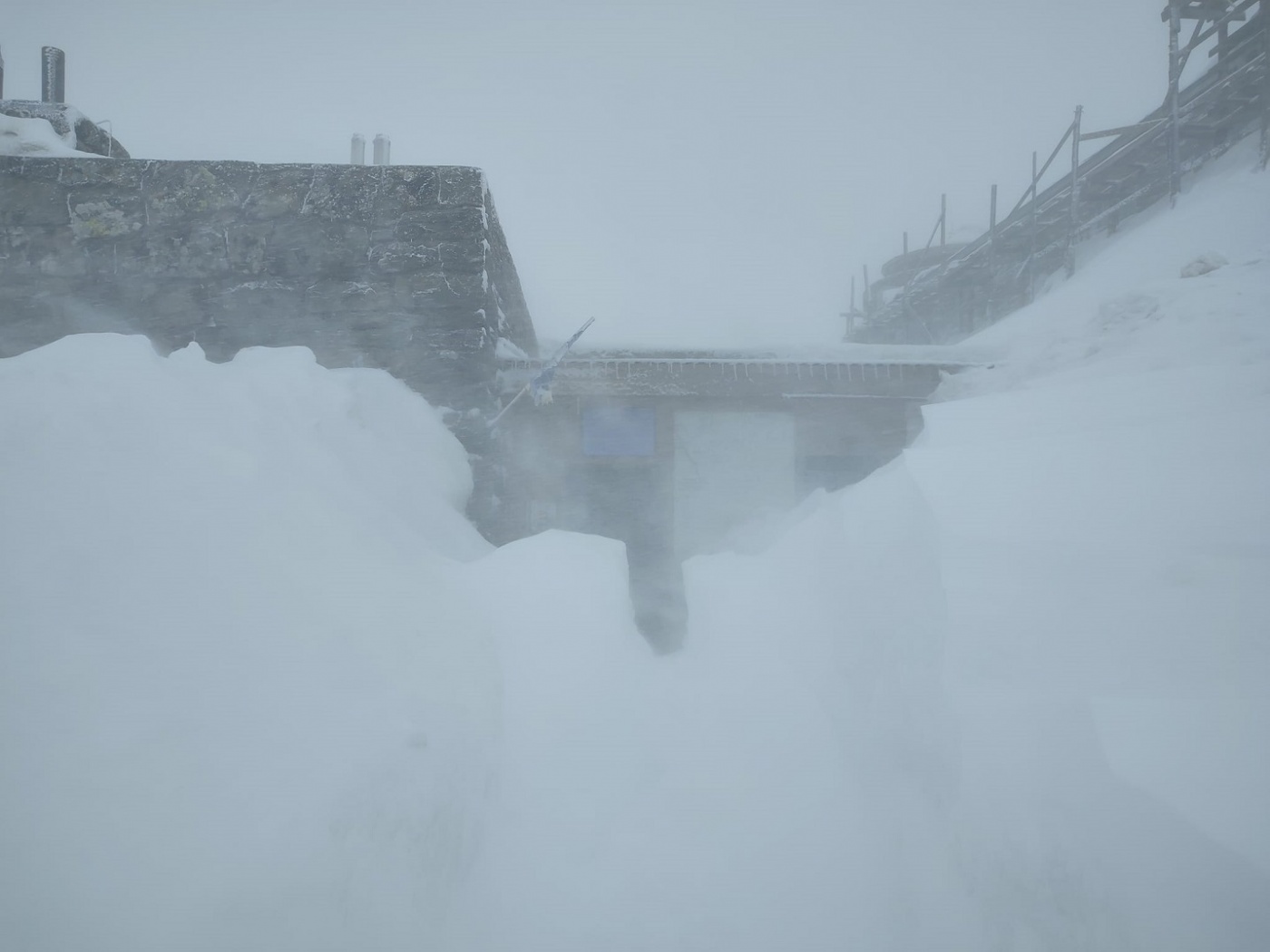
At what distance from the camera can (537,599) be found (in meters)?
2.59

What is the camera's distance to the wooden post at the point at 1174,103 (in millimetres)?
7805

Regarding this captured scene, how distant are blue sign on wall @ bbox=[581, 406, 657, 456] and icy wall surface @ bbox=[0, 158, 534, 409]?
6.98 ft

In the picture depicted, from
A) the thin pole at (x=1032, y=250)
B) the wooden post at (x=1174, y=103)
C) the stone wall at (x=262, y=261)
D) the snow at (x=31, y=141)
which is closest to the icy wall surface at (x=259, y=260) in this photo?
the stone wall at (x=262, y=261)

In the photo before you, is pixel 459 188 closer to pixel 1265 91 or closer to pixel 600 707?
pixel 600 707

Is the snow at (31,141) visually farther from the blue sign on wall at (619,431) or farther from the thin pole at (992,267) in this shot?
the thin pole at (992,267)

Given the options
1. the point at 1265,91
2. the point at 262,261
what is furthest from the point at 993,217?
the point at 262,261

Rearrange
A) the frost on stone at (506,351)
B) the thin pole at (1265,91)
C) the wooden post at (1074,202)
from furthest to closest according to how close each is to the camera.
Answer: the wooden post at (1074,202)
the thin pole at (1265,91)
the frost on stone at (506,351)

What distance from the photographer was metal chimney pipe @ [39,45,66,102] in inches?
197

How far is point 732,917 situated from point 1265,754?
130 cm

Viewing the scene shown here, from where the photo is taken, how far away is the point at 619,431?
620 cm

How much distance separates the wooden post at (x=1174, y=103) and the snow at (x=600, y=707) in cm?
686

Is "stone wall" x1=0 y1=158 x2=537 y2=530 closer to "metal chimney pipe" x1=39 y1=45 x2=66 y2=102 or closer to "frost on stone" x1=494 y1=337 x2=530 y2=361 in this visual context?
"frost on stone" x1=494 y1=337 x2=530 y2=361

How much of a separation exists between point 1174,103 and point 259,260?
10137mm

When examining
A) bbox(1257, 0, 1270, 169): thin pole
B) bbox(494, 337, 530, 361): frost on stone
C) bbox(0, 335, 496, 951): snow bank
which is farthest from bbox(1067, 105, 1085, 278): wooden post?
bbox(0, 335, 496, 951): snow bank
